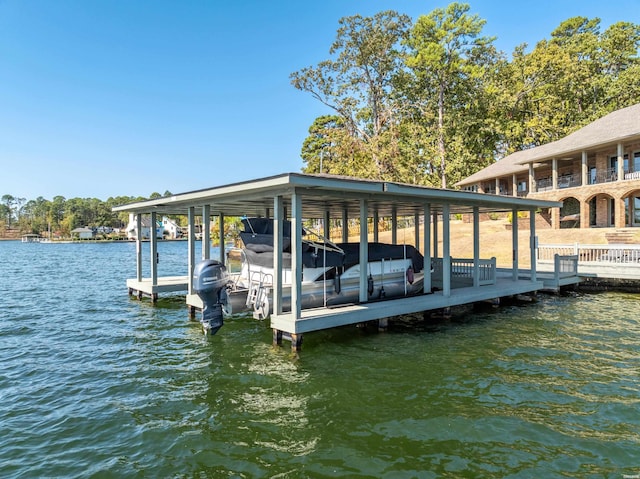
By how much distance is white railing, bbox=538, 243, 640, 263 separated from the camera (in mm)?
13750

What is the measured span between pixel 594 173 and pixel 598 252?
44.6ft

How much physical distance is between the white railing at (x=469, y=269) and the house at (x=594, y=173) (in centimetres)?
1544

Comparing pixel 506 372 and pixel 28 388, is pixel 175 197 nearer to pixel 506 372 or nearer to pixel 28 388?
pixel 28 388

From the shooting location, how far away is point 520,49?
4303 cm

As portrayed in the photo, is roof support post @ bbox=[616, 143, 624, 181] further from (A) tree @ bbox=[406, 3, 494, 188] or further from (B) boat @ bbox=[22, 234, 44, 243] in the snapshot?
(B) boat @ bbox=[22, 234, 44, 243]

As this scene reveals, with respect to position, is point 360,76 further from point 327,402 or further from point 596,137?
point 327,402

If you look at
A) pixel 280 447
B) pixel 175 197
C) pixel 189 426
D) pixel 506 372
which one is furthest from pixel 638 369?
pixel 175 197

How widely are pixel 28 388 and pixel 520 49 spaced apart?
50.7 metres

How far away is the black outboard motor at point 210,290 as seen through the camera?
7512mm

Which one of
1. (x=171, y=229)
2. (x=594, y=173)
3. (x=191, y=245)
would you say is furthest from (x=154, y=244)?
(x=171, y=229)

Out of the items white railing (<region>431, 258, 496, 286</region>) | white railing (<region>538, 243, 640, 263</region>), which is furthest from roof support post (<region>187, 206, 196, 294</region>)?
white railing (<region>538, 243, 640, 263</region>)

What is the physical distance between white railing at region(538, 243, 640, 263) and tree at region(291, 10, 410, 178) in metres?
15.9

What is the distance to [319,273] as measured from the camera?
835 centimetres

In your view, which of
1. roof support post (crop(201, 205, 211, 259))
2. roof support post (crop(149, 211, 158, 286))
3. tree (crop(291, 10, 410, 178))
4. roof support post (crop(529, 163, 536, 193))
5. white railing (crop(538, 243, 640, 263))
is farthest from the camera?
tree (crop(291, 10, 410, 178))
